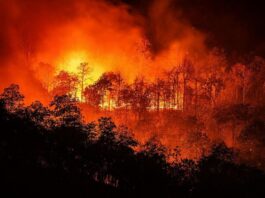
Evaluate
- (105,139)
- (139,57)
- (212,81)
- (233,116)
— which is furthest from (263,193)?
(139,57)

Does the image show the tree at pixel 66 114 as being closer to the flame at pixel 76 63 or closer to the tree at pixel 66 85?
the tree at pixel 66 85

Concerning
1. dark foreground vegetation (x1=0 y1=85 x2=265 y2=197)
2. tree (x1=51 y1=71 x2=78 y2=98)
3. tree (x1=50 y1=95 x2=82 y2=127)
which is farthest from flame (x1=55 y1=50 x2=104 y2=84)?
dark foreground vegetation (x1=0 y1=85 x2=265 y2=197)

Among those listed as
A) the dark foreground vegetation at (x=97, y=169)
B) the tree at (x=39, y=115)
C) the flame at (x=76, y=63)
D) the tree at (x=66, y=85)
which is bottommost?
the dark foreground vegetation at (x=97, y=169)

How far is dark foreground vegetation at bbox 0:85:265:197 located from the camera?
17656mm

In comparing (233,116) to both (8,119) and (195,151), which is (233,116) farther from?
(8,119)

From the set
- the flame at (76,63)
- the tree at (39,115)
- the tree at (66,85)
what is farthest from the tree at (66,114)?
the flame at (76,63)

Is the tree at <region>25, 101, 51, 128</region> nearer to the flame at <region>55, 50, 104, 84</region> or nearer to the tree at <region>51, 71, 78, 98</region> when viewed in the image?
the tree at <region>51, 71, 78, 98</region>

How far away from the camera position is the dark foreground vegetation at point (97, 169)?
1766cm

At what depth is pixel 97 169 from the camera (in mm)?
18516

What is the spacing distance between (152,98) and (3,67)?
2034 cm

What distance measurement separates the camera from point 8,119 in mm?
19203

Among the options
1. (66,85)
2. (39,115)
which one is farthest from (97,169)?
(66,85)

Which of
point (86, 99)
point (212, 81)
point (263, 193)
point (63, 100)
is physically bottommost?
point (263, 193)

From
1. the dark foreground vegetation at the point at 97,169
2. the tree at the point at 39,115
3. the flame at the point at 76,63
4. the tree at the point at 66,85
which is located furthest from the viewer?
the flame at the point at 76,63
